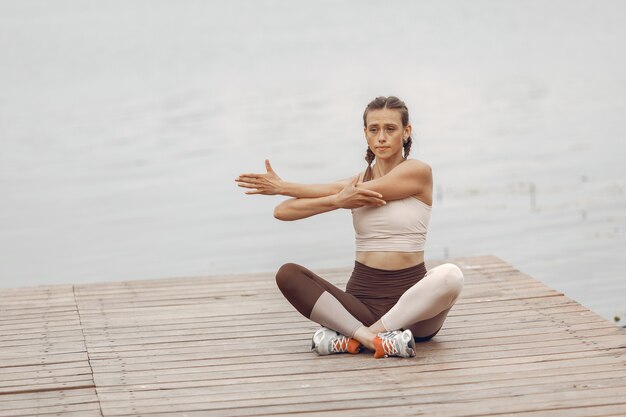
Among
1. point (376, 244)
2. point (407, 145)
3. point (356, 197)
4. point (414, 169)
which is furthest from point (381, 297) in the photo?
point (407, 145)

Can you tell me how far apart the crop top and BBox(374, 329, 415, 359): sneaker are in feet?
1.32

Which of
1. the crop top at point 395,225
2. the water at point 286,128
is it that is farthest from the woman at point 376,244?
the water at point 286,128

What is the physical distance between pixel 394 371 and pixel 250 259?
13.7ft

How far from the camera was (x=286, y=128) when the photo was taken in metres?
14.3

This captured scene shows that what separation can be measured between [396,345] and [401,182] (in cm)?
68

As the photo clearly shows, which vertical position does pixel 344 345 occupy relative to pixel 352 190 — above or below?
below

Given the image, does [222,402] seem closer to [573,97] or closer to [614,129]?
[614,129]

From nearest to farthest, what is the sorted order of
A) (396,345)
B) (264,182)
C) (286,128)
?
(396,345)
(264,182)
(286,128)

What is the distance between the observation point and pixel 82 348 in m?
5.41

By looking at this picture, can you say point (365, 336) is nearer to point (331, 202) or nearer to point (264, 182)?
point (331, 202)

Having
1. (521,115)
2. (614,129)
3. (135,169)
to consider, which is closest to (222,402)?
(135,169)

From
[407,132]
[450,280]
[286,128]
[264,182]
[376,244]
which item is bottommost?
[286,128]

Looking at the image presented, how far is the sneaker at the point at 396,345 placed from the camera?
16.2 feet

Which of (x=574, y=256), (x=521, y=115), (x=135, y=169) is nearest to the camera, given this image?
(x=574, y=256)
